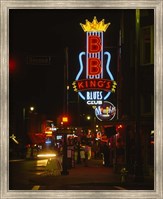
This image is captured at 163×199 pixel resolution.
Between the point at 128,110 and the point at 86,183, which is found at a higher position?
the point at 128,110

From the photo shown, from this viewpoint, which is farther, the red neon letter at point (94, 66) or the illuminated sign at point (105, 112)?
the illuminated sign at point (105, 112)

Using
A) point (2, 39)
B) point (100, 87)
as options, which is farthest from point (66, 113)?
point (2, 39)

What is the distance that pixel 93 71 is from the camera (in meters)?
30.7

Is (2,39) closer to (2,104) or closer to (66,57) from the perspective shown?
(2,104)

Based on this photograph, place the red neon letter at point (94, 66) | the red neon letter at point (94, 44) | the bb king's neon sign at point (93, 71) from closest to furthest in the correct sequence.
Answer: the bb king's neon sign at point (93, 71), the red neon letter at point (94, 66), the red neon letter at point (94, 44)

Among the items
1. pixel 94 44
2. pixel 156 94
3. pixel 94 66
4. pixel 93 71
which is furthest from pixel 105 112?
pixel 156 94

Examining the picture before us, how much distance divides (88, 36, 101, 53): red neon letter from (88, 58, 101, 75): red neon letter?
527 mm

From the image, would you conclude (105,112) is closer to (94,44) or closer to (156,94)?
(94,44)

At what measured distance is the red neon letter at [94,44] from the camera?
102 feet

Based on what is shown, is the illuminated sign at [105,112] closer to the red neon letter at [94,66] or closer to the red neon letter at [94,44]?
the red neon letter at [94,66]

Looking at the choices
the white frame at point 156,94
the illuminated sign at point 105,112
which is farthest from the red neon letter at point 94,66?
the white frame at point 156,94

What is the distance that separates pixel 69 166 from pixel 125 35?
8978mm

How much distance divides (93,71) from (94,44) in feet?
5.46

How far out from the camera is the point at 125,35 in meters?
34.8
